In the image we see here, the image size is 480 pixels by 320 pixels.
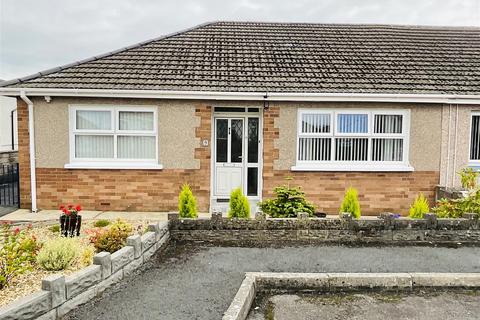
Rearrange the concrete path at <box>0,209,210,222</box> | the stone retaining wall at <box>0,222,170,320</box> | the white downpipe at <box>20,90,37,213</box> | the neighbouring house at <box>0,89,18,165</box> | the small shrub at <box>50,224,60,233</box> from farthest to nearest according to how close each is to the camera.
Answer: the neighbouring house at <box>0,89,18,165</box>
the white downpipe at <box>20,90,37,213</box>
the concrete path at <box>0,209,210,222</box>
the small shrub at <box>50,224,60,233</box>
the stone retaining wall at <box>0,222,170,320</box>

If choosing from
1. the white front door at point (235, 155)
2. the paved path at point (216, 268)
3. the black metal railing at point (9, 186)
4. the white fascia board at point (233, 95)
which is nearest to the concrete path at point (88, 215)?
the white front door at point (235, 155)

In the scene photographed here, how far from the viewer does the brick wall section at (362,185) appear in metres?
9.57

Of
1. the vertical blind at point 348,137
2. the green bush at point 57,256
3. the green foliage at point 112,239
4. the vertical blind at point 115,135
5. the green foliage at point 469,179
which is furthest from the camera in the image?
the vertical blind at point 348,137

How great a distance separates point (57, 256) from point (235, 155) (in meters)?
5.90

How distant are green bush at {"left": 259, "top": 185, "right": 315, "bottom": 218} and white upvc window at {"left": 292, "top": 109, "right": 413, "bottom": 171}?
2.16 meters

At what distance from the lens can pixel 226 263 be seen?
560 centimetres

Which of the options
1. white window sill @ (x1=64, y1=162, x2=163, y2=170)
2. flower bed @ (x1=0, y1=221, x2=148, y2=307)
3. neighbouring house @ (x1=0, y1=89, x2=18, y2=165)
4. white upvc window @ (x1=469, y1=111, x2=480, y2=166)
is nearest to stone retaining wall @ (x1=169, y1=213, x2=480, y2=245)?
flower bed @ (x1=0, y1=221, x2=148, y2=307)

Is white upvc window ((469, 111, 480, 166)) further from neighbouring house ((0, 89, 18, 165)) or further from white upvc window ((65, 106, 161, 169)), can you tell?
neighbouring house ((0, 89, 18, 165))

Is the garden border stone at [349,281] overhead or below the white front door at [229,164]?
below

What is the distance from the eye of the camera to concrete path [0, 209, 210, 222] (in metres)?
8.47

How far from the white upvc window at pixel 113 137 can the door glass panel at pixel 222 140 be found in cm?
169

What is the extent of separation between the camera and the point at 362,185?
9.66 meters

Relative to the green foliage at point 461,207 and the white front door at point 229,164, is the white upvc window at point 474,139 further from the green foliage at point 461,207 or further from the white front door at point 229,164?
the white front door at point 229,164

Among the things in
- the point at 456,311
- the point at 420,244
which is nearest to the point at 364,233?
the point at 420,244
